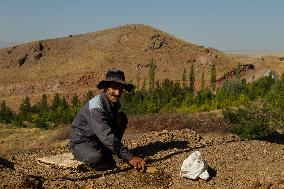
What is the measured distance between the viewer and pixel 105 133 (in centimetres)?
575

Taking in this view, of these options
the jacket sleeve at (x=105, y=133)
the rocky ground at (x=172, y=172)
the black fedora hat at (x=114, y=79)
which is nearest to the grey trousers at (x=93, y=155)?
the rocky ground at (x=172, y=172)

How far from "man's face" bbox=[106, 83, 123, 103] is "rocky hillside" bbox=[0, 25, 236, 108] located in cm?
4901

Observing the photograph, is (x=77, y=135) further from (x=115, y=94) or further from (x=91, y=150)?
(x=115, y=94)

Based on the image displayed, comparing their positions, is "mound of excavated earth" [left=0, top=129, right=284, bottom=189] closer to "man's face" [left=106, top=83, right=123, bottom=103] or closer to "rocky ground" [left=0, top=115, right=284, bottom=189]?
"rocky ground" [left=0, top=115, right=284, bottom=189]

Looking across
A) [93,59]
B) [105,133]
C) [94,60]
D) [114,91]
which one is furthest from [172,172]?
[93,59]

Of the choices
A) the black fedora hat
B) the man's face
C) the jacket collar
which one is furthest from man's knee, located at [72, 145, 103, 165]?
the black fedora hat

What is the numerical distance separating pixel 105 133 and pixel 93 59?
211ft

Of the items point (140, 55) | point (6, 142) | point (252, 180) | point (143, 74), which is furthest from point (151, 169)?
point (140, 55)

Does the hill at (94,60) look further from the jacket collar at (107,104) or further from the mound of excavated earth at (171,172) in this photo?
the jacket collar at (107,104)

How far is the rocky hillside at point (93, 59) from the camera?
62156mm

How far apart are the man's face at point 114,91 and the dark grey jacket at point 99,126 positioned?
67 millimetres

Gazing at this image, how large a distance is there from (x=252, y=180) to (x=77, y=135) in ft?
8.32

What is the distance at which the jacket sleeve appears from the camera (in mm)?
5555

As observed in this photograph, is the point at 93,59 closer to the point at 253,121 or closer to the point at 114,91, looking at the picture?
the point at 253,121
